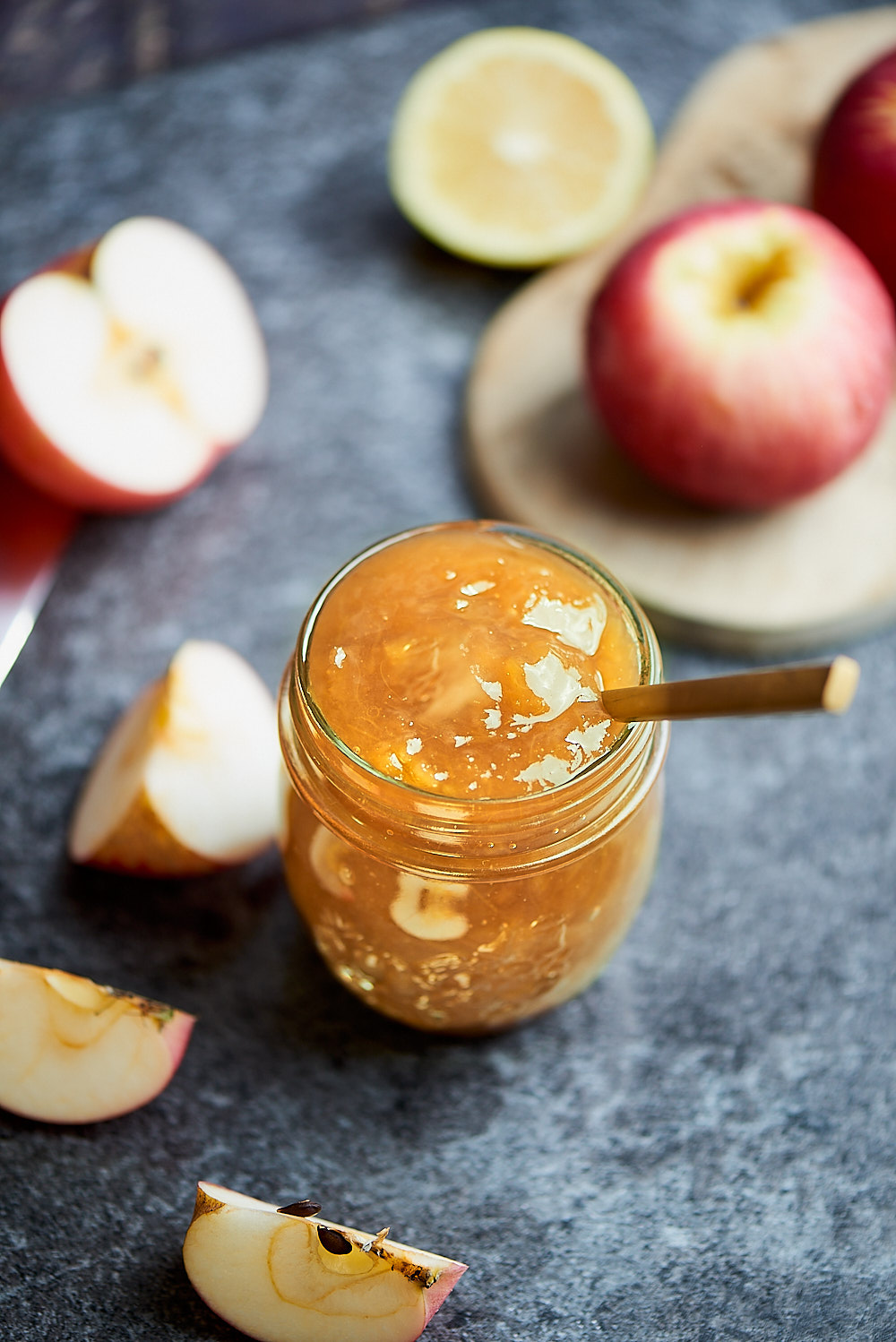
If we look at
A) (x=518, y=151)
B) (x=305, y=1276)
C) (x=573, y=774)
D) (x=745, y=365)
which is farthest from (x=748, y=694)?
(x=518, y=151)

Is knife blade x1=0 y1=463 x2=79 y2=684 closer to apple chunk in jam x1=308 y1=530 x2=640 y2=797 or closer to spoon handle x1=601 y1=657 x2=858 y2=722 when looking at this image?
apple chunk in jam x1=308 y1=530 x2=640 y2=797

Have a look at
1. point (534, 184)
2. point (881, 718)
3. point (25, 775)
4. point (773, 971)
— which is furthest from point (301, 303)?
point (773, 971)

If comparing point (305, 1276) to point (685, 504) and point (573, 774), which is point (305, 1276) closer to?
point (573, 774)

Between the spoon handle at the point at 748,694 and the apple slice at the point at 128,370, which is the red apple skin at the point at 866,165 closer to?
the apple slice at the point at 128,370

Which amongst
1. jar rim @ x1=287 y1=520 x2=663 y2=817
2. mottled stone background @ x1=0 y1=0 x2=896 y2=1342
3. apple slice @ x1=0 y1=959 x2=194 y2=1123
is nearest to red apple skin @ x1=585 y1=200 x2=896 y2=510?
mottled stone background @ x1=0 y1=0 x2=896 y2=1342

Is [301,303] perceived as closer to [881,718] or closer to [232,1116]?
[881,718]

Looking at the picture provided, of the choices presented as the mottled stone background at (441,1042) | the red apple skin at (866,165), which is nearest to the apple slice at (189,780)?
the mottled stone background at (441,1042)
